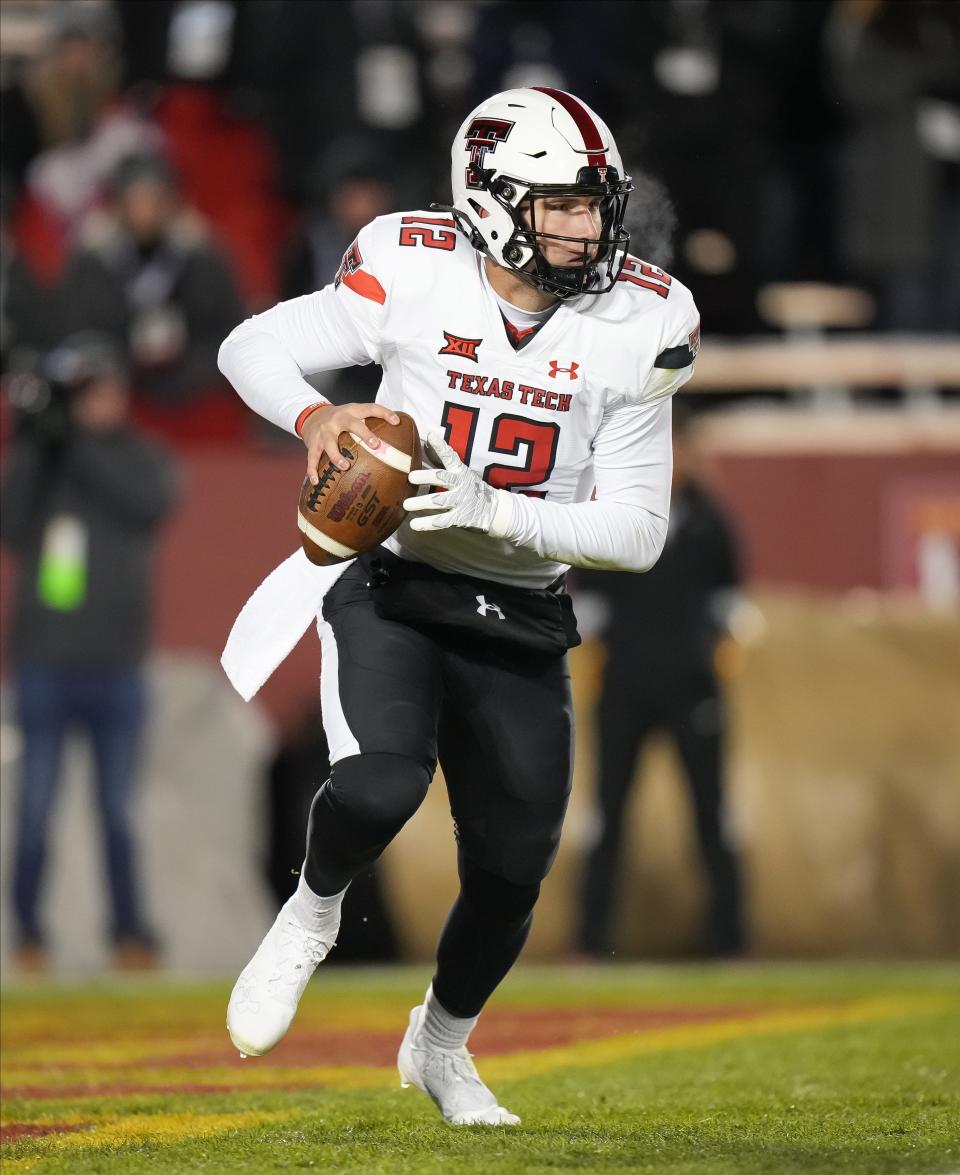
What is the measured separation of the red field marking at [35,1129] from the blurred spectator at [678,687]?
3.95 meters

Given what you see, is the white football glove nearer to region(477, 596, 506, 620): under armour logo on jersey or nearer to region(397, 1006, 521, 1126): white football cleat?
region(477, 596, 506, 620): under armour logo on jersey

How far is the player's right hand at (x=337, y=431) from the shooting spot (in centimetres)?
391

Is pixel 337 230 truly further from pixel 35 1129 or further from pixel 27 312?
pixel 35 1129

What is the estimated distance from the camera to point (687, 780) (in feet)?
27.3

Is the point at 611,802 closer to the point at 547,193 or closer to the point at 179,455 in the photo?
the point at 179,455

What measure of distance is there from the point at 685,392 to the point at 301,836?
9.41 feet

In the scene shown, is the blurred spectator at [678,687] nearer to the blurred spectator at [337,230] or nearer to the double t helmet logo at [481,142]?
the blurred spectator at [337,230]

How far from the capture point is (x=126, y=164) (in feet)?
30.2

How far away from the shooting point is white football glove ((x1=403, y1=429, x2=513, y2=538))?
3848mm

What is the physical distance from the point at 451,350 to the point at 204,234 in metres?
Answer: 5.44

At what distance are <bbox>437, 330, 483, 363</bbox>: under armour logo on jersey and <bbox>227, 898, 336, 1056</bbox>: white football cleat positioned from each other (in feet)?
3.67

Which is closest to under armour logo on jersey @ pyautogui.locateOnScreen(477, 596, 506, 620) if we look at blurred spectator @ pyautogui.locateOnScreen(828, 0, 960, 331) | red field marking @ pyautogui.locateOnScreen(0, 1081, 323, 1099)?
red field marking @ pyautogui.locateOnScreen(0, 1081, 323, 1099)

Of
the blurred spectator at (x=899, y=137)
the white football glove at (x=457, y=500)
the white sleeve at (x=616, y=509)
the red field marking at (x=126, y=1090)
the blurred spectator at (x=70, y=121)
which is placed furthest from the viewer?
the blurred spectator at (x=70, y=121)

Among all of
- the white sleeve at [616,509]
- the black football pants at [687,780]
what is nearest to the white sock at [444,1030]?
the white sleeve at [616,509]
